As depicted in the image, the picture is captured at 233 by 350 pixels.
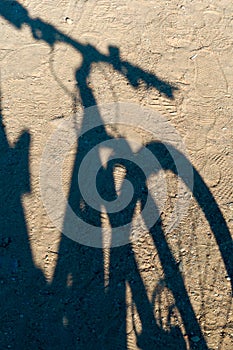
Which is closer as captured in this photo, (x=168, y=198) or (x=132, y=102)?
(x=168, y=198)

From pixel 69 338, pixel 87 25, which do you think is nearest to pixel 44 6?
pixel 87 25

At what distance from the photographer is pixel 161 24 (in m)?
5.82

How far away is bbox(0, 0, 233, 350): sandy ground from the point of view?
3746mm

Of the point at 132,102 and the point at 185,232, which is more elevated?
the point at 132,102

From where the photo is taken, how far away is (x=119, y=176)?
452 centimetres

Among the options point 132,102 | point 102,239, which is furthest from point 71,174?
point 132,102

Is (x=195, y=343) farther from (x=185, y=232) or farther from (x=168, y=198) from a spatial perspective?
(x=168, y=198)

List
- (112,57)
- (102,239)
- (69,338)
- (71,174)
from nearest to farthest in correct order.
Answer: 1. (69,338)
2. (102,239)
3. (71,174)
4. (112,57)

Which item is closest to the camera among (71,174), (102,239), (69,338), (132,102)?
(69,338)

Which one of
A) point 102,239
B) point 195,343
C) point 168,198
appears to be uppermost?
point 168,198

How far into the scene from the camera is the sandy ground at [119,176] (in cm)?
375

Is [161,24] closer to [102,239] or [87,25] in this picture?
[87,25]

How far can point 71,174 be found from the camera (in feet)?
14.9

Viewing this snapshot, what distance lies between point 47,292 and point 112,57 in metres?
2.87
